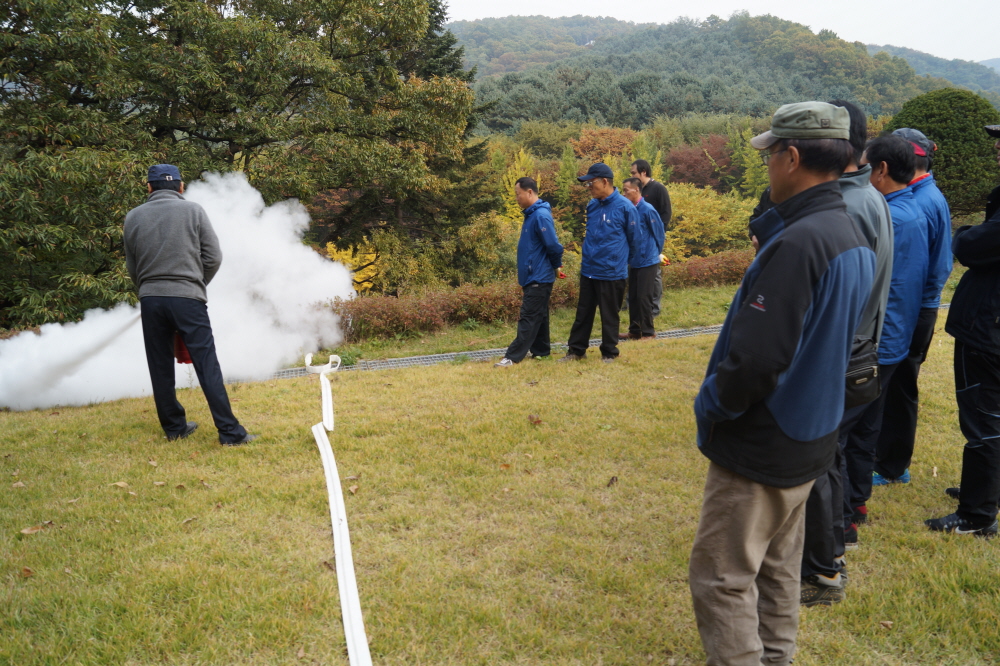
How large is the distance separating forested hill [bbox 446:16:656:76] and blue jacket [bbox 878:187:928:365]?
83276 millimetres

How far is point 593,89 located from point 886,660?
5327 centimetres

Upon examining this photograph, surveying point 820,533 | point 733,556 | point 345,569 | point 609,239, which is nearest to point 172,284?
point 345,569

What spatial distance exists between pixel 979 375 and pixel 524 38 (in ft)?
427

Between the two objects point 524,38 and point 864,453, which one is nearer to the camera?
point 864,453

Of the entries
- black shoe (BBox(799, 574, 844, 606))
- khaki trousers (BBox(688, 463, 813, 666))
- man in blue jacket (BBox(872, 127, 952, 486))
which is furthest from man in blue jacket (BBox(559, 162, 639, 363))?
khaki trousers (BBox(688, 463, 813, 666))

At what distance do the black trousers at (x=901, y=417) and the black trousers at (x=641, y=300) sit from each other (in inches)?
198

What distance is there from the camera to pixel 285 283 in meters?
10.3

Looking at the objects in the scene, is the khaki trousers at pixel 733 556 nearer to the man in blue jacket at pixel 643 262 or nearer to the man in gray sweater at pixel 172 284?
the man in gray sweater at pixel 172 284

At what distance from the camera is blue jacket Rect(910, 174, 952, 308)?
353 cm

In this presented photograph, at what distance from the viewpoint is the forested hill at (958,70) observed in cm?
9381

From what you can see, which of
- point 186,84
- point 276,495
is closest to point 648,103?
point 186,84

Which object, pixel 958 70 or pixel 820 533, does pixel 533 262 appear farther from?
pixel 958 70

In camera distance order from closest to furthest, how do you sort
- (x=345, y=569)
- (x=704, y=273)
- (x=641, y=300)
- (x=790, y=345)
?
(x=790, y=345)
(x=345, y=569)
(x=641, y=300)
(x=704, y=273)

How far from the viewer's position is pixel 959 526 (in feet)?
11.2
